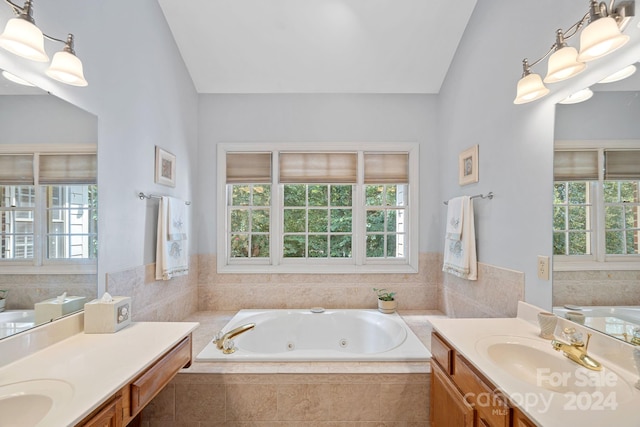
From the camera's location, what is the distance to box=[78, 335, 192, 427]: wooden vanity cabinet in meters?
0.96

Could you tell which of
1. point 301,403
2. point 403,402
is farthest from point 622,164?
point 301,403

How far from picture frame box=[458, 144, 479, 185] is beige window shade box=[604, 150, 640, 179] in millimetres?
1030

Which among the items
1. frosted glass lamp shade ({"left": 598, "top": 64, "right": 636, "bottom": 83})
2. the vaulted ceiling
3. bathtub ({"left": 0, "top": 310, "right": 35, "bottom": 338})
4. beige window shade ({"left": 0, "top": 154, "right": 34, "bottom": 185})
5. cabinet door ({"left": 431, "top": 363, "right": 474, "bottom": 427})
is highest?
the vaulted ceiling

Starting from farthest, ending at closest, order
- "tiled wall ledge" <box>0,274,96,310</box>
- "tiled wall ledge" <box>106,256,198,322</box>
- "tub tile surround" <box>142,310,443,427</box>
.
A: "tiled wall ledge" <box>106,256,198,322</box>, "tub tile surround" <box>142,310,443,427</box>, "tiled wall ledge" <box>0,274,96,310</box>

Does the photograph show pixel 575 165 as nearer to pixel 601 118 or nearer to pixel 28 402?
pixel 601 118

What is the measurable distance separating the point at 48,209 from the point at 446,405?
2098 mm

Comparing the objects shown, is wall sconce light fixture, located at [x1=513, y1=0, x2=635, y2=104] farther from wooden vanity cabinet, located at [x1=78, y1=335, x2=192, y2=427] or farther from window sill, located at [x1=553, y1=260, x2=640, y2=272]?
wooden vanity cabinet, located at [x1=78, y1=335, x2=192, y2=427]

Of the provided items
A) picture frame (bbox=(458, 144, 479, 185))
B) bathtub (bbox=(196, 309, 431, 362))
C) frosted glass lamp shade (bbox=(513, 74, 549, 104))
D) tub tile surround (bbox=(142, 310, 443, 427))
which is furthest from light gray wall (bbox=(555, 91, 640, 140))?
bathtub (bbox=(196, 309, 431, 362))

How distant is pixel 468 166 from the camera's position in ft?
7.80

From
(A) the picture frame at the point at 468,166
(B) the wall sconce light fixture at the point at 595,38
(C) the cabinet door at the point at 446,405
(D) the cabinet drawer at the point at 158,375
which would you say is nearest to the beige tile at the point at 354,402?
(C) the cabinet door at the point at 446,405

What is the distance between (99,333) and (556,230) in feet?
7.59

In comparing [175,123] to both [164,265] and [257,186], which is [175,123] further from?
[164,265]

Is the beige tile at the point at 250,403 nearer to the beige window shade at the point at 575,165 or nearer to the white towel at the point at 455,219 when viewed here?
the white towel at the point at 455,219

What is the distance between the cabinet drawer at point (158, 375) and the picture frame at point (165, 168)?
1294 mm
